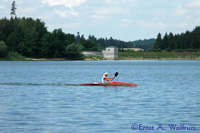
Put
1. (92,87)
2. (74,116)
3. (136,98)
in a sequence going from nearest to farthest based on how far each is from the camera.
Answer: (74,116) < (136,98) < (92,87)

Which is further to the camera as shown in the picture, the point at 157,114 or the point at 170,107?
the point at 170,107

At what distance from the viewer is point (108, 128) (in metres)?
24.3

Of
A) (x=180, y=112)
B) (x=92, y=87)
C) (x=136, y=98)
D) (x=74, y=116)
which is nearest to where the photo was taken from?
(x=74, y=116)

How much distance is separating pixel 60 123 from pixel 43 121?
1.47 metres

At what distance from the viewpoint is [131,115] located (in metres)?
29.4

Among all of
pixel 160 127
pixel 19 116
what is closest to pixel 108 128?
pixel 160 127

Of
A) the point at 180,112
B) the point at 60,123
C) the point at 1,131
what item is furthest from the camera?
the point at 180,112

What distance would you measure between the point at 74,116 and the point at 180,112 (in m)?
8.63

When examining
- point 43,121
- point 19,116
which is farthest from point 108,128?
point 19,116

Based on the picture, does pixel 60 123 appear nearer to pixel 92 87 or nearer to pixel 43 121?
pixel 43 121

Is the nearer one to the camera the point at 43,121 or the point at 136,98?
the point at 43,121

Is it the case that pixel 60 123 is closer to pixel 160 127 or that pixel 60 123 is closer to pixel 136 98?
pixel 160 127

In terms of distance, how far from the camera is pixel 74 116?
28.8m

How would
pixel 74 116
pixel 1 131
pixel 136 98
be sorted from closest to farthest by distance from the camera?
pixel 1 131
pixel 74 116
pixel 136 98
